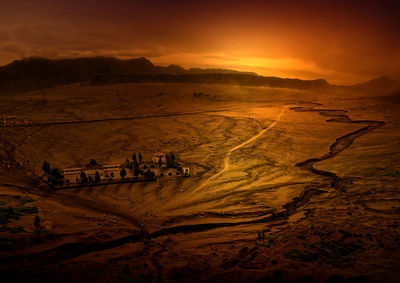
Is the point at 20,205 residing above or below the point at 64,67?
below

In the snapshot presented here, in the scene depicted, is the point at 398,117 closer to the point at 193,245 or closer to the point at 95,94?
the point at 193,245

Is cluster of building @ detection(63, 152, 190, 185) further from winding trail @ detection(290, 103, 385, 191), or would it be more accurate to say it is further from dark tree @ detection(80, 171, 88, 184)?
winding trail @ detection(290, 103, 385, 191)

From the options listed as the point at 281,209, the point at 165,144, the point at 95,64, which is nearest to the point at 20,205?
the point at 281,209

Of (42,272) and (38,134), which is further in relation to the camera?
(38,134)

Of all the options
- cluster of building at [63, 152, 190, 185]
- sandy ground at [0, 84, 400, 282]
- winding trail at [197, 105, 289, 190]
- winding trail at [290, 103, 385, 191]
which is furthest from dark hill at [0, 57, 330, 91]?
cluster of building at [63, 152, 190, 185]

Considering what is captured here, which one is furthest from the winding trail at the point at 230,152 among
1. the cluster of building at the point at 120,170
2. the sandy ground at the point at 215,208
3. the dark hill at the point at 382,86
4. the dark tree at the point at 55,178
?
the dark hill at the point at 382,86
